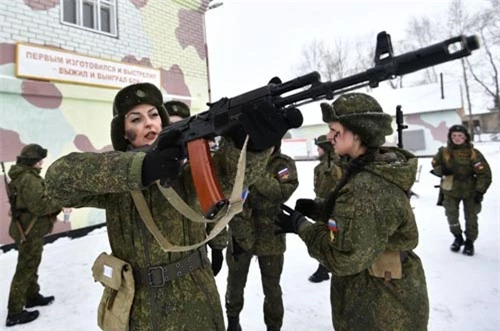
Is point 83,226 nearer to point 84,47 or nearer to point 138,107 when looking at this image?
point 84,47

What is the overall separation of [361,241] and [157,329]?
3.37ft

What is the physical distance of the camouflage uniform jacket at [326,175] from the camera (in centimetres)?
367

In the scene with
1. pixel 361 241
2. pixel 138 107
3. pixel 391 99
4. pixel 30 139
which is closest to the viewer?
pixel 361 241

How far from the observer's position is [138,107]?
5.85ft

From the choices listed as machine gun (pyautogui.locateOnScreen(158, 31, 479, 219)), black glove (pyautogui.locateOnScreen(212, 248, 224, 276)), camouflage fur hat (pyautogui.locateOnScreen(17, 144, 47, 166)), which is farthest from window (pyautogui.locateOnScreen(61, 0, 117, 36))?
machine gun (pyautogui.locateOnScreen(158, 31, 479, 219))

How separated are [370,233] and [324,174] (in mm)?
2498

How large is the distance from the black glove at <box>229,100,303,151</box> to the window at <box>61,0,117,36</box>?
6.83 metres

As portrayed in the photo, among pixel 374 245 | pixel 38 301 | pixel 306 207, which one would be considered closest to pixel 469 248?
pixel 306 207

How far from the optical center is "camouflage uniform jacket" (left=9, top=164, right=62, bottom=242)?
3619 mm

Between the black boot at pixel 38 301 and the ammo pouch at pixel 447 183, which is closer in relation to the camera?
the black boot at pixel 38 301

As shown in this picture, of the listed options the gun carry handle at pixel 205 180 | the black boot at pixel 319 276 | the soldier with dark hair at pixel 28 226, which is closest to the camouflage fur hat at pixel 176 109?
the soldier with dark hair at pixel 28 226

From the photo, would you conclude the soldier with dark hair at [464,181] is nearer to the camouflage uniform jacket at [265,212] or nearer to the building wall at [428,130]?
the camouflage uniform jacket at [265,212]

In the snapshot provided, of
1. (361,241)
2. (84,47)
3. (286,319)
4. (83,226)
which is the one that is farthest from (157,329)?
(84,47)

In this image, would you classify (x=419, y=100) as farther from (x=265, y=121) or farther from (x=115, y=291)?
(x=115, y=291)
